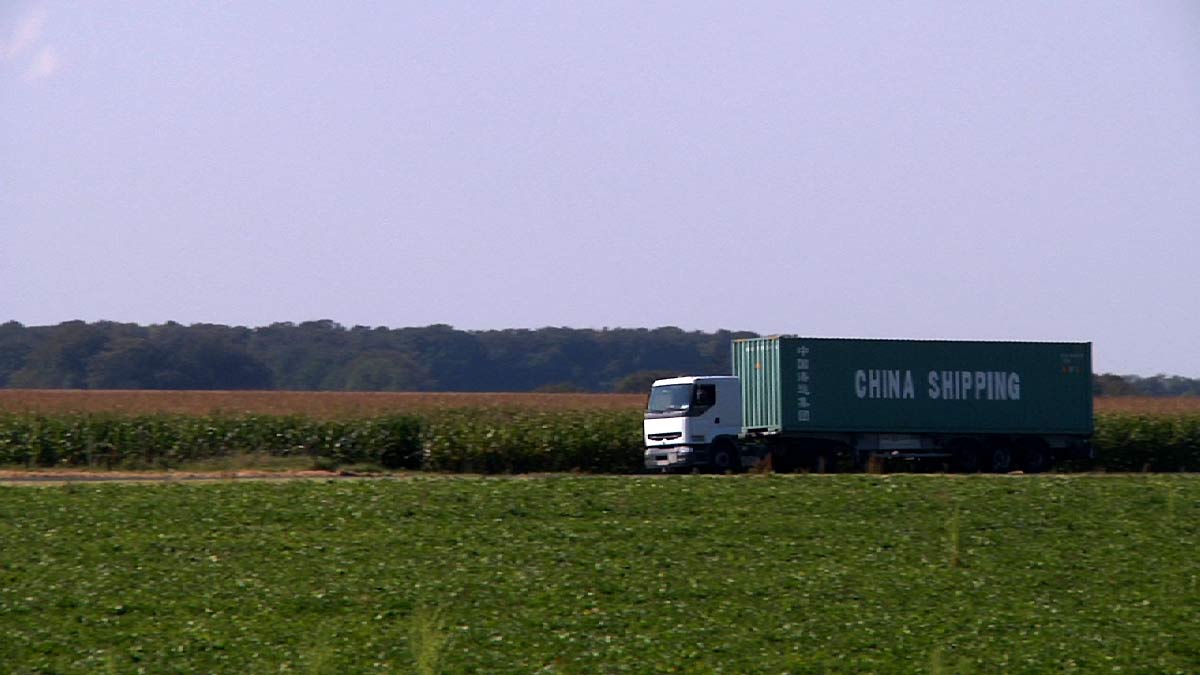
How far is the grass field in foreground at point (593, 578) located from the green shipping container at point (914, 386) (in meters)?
9.83

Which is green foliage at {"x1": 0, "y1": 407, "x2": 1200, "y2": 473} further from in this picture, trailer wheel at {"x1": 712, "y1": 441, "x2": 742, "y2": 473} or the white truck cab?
trailer wheel at {"x1": 712, "y1": 441, "x2": 742, "y2": 473}

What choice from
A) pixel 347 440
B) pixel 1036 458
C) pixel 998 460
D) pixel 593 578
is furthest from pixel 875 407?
pixel 593 578

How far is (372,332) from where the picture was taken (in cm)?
10569

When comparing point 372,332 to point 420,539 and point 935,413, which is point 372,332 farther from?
point 420,539

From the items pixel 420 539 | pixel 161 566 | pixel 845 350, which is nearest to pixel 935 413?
pixel 845 350

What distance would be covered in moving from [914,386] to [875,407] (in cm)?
116

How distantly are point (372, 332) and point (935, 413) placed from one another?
77.1 meters

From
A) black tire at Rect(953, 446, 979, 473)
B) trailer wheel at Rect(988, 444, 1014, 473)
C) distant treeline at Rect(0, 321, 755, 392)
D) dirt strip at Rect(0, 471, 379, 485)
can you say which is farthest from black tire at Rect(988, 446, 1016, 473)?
distant treeline at Rect(0, 321, 755, 392)

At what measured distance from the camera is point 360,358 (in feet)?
305

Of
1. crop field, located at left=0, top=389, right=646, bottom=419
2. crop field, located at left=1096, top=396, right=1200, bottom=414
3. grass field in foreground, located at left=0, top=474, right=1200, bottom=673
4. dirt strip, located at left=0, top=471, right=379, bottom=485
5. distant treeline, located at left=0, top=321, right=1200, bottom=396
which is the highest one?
distant treeline, located at left=0, top=321, right=1200, bottom=396

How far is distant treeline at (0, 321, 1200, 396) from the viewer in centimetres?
7644

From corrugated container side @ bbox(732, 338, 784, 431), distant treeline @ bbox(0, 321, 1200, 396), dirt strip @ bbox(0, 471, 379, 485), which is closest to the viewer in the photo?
dirt strip @ bbox(0, 471, 379, 485)

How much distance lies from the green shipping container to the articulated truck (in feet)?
0.08

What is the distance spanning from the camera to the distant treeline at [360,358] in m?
76.4
